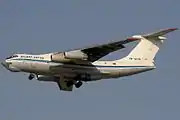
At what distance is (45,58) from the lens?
4597cm

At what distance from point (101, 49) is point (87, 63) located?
152 centimetres

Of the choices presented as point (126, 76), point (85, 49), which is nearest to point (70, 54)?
point (85, 49)

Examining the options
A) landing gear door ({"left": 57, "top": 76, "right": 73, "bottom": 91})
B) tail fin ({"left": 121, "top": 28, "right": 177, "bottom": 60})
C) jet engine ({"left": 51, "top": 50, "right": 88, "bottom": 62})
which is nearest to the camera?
jet engine ({"left": 51, "top": 50, "right": 88, "bottom": 62})

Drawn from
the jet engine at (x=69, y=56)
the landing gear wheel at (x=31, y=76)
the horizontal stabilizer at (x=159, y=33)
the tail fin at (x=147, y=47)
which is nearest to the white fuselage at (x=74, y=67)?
the jet engine at (x=69, y=56)

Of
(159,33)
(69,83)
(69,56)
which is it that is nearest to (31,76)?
(69,56)

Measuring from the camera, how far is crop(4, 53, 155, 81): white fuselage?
45500 mm

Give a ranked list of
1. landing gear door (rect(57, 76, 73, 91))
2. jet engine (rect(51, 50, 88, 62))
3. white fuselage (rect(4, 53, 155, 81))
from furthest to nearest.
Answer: landing gear door (rect(57, 76, 73, 91))
jet engine (rect(51, 50, 88, 62))
white fuselage (rect(4, 53, 155, 81))

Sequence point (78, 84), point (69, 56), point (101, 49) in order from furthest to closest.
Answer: point (78, 84)
point (101, 49)
point (69, 56)

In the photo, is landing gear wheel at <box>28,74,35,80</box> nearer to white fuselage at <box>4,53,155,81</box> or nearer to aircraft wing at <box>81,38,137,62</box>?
white fuselage at <box>4,53,155,81</box>

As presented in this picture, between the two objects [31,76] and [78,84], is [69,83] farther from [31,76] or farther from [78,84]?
[31,76]

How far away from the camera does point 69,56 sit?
4566 centimetres

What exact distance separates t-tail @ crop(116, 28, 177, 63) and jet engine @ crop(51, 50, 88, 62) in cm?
358

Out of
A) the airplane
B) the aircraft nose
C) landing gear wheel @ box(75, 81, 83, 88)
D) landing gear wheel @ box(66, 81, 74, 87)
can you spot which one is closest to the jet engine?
the airplane

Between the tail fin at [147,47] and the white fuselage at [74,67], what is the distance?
0.65 meters
